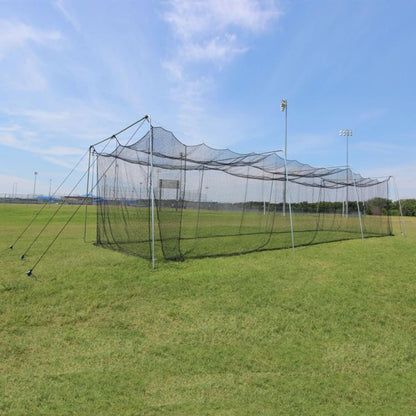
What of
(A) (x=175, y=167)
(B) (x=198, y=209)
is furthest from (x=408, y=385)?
(B) (x=198, y=209)

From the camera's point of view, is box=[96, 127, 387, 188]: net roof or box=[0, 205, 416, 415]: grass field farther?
box=[96, 127, 387, 188]: net roof

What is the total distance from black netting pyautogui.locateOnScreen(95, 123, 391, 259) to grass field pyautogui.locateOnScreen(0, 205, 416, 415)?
1524 millimetres

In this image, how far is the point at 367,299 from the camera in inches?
139

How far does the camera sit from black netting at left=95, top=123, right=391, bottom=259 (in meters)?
5.44

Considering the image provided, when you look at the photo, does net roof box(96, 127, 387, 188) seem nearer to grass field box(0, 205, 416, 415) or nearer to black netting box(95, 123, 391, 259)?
black netting box(95, 123, 391, 259)

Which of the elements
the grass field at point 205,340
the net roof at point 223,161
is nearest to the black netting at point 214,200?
the net roof at point 223,161

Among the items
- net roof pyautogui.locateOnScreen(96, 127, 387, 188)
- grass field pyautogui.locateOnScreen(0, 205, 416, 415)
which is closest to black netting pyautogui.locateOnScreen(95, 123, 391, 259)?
net roof pyautogui.locateOnScreen(96, 127, 387, 188)

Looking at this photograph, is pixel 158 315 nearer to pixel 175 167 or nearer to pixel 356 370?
pixel 356 370

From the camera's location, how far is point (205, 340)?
252 centimetres

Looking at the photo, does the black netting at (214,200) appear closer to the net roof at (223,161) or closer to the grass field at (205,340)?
the net roof at (223,161)

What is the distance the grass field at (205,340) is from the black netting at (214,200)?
60.0 inches

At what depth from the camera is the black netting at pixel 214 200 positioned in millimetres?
5441

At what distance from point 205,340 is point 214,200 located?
232 inches

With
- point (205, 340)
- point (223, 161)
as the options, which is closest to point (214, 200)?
point (223, 161)
